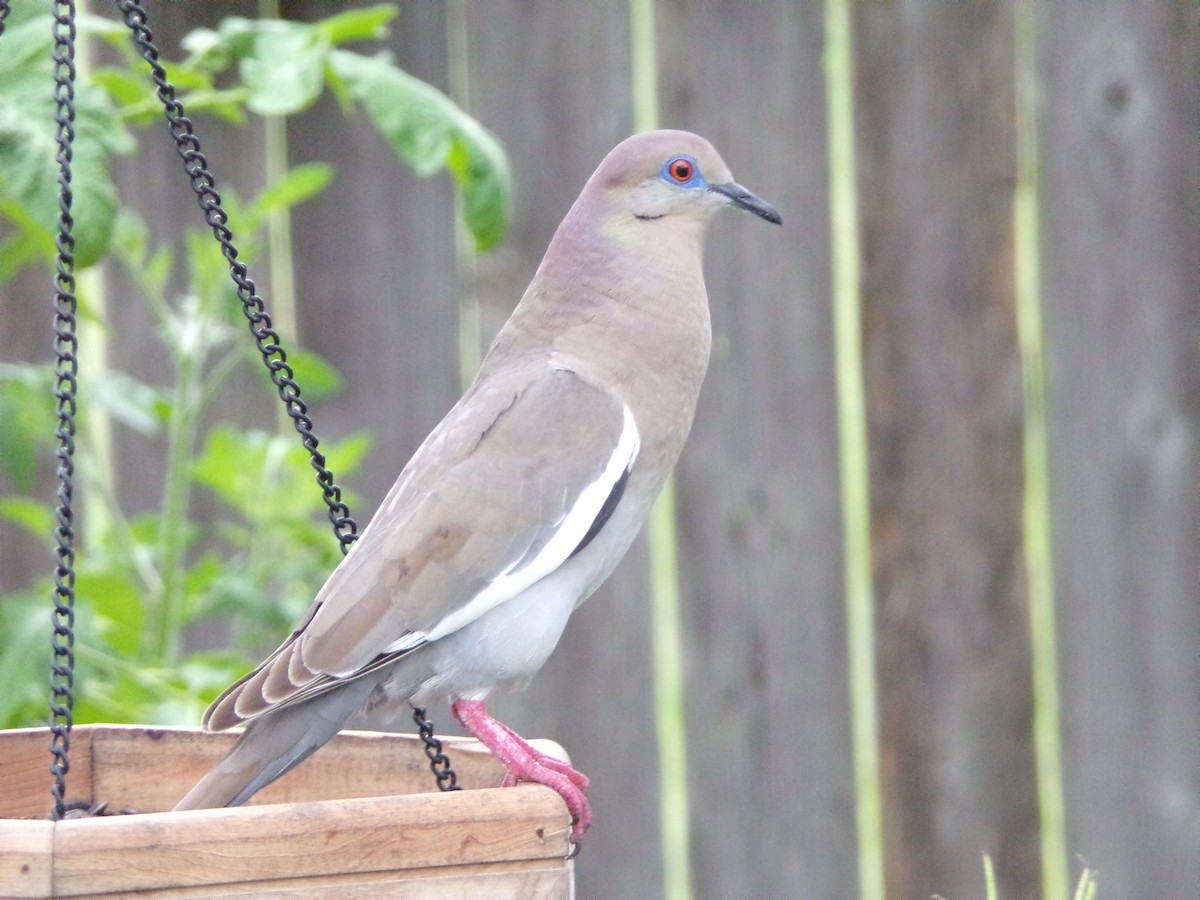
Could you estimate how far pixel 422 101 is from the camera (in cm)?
203

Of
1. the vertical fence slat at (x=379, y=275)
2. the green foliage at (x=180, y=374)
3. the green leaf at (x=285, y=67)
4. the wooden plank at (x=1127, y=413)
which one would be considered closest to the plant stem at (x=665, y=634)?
the vertical fence slat at (x=379, y=275)

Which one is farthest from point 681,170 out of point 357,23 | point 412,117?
point 357,23

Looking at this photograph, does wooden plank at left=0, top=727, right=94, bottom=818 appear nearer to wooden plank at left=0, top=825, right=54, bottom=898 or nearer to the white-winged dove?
the white-winged dove

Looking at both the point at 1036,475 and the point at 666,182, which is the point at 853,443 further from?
the point at 666,182

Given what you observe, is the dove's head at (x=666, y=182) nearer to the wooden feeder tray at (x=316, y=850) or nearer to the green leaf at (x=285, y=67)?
the green leaf at (x=285, y=67)

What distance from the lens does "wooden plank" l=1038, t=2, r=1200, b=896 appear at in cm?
251

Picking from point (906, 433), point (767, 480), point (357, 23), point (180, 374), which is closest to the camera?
point (357, 23)

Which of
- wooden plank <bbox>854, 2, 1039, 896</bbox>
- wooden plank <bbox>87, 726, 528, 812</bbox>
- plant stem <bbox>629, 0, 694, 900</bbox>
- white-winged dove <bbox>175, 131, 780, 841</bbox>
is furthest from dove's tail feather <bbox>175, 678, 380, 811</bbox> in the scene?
wooden plank <bbox>854, 2, 1039, 896</bbox>

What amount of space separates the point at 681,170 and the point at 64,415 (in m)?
0.85

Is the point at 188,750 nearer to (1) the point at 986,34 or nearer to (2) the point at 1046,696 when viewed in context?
(2) the point at 1046,696

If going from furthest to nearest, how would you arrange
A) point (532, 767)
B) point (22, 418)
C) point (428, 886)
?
1. point (22, 418)
2. point (532, 767)
3. point (428, 886)

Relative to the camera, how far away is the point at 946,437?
2.63 m

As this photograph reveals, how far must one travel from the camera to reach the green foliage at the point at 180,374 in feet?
6.19

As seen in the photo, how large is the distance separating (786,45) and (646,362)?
3.35 ft
